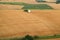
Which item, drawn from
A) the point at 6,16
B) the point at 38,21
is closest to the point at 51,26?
the point at 38,21

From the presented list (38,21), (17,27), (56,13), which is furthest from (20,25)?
(56,13)

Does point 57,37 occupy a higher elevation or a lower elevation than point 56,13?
lower

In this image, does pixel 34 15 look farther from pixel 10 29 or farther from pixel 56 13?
pixel 10 29

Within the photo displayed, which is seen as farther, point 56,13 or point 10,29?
point 56,13

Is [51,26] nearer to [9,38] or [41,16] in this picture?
[41,16]

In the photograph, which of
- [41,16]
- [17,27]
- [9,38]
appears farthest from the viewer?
[41,16]

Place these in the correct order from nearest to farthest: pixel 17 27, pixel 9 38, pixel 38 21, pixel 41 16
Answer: pixel 9 38 < pixel 17 27 < pixel 38 21 < pixel 41 16
